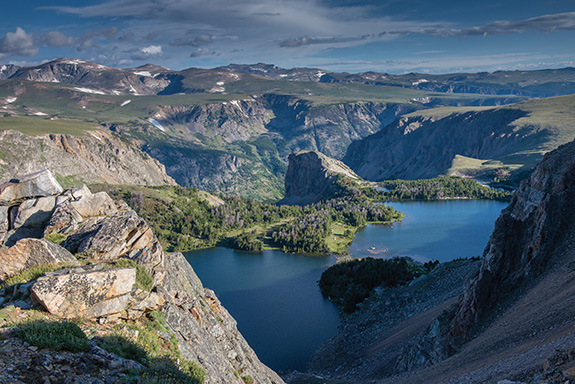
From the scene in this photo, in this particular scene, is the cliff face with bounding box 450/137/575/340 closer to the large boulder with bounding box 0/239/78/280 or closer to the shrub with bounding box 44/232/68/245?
the large boulder with bounding box 0/239/78/280

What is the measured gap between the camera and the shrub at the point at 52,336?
11758 millimetres

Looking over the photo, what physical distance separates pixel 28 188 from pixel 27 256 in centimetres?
897

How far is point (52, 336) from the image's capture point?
471 inches

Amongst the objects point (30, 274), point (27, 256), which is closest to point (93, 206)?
point (27, 256)

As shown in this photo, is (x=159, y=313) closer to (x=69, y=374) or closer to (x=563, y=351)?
(x=69, y=374)

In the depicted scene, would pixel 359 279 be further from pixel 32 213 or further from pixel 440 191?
pixel 440 191

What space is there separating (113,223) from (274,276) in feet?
231

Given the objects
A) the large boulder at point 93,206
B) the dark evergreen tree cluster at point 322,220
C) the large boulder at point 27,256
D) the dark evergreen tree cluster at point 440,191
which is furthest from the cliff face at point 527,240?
the dark evergreen tree cluster at point 440,191

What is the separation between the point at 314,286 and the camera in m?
80.8

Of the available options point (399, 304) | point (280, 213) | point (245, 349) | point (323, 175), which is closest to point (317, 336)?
point (399, 304)

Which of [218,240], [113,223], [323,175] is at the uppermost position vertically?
[113,223]

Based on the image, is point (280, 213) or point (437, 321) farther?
point (280, 213)

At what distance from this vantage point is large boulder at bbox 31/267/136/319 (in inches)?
578

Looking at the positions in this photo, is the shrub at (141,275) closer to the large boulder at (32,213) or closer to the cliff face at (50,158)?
the large boulder at (32,213)
